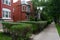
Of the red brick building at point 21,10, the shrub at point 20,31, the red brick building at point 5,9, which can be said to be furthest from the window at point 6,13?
the shrub at point 20,31

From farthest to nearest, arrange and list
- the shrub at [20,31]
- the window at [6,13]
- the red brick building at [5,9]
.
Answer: the window at [6,13], the red brick building at [5,9], the shrub at [20,31]

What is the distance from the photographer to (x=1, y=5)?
31.8 m

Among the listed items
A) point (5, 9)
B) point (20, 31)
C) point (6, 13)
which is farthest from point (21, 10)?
point (20, 31)

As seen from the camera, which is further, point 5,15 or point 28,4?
point 28,4

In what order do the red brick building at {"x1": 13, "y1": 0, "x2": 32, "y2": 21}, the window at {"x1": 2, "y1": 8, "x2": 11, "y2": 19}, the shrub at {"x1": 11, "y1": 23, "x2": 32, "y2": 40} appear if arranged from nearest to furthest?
the shrub at {"x1": 11, "y1": 23, "x2": 32, "y2": 40} < the window at {"x1": 2, "y1": 8, "x2": 11, "y2": 19} < the red brick building at {"x1": 13, "y1": 0, "x2": 32, "y2": 21}

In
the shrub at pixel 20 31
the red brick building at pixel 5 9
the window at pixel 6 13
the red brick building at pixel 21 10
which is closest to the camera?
the shrub at pixel 20 31

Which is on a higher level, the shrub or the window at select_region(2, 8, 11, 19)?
the window at select_region(2, 8, 11, 19)

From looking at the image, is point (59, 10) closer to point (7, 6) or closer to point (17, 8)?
point (7, 6)

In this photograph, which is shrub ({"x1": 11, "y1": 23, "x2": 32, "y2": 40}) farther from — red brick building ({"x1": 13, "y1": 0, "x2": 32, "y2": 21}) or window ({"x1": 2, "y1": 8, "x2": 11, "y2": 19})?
red brick building ({"x1": 13, "y1": 0, "x2": 32, "y2": 21})

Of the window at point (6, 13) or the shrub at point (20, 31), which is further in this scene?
the window at point (6, 13)

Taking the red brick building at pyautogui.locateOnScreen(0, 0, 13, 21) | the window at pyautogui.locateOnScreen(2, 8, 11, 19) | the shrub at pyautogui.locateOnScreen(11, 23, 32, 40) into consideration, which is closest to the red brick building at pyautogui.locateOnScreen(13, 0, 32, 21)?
the window at pyautogui.locateOnScreen(2, 8, 11, 19)

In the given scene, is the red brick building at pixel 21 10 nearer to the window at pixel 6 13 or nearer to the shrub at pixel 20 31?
the window at pixel 6 13

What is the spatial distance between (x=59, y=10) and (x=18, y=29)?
102 feet

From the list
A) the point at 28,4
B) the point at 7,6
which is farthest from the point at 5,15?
the point at 28,4
